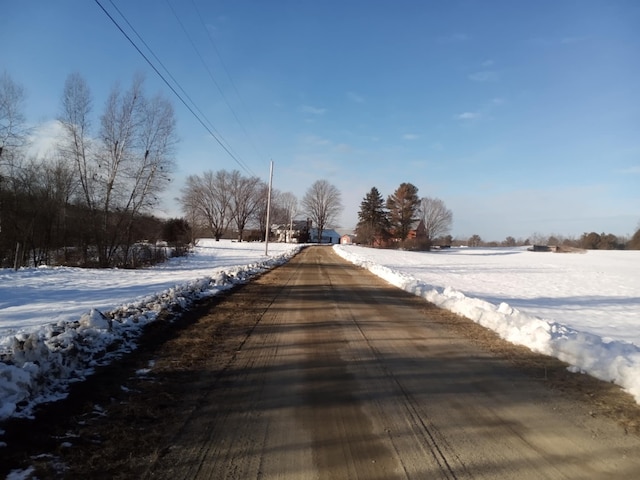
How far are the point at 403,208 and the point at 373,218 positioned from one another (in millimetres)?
7761

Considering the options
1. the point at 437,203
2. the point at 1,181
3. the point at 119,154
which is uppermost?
the point at 437,203

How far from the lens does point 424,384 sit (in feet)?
16.8

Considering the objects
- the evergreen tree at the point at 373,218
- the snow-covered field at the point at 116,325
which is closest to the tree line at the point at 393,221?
the evergreen tree at the point at 373,218

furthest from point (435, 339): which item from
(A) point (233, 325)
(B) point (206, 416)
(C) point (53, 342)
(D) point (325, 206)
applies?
(D) point (325, 206)

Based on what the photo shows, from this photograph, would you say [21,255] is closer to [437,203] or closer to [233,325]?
[233,325]

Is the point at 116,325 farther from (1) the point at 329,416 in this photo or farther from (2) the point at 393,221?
(2) the point at 393,221

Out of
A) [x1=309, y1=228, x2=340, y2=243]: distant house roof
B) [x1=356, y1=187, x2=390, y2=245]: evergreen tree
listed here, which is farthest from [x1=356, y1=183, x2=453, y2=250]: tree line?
[x1=309, y1=228, x2=340, y2=243]: distant house roof

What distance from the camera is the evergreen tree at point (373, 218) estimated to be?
287 feet

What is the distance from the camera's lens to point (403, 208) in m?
84.6

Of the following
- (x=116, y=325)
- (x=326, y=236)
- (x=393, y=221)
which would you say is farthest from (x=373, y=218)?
(x=116, y=325)

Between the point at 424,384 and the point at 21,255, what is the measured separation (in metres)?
25.9

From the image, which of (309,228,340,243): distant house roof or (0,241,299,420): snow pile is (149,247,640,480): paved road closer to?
(0,241,299,420): snow pile

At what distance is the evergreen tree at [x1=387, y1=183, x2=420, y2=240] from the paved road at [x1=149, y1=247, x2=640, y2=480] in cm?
7938

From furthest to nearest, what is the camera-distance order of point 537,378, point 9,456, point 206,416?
point 537,378 < point 206,416 < point 9,456
